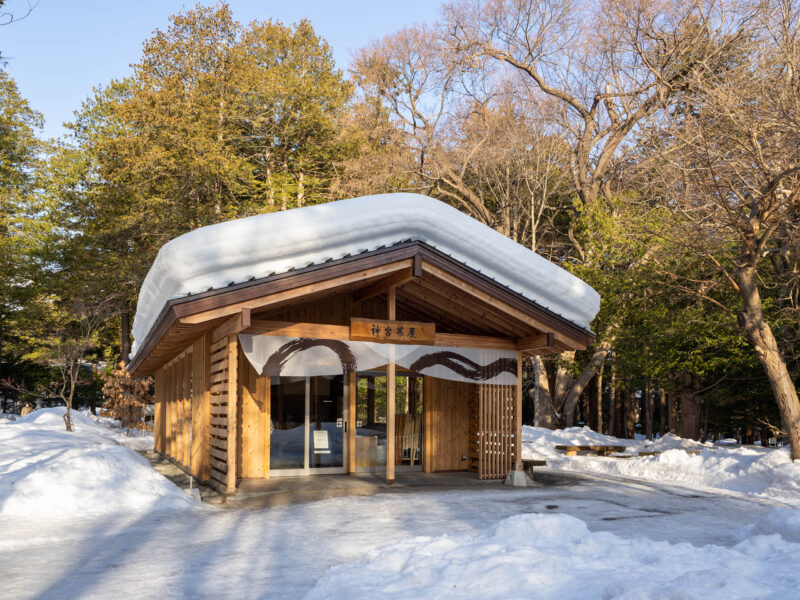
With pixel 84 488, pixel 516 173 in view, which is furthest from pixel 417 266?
pixel 516 173

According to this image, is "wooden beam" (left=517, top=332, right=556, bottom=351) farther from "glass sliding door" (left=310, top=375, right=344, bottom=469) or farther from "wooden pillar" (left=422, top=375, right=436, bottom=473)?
"glass sliding door" (left=310, top=375, right=344, bottom=469)

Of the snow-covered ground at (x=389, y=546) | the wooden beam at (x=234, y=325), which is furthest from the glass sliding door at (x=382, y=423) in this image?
the wooden beam at (x=234, y=325)

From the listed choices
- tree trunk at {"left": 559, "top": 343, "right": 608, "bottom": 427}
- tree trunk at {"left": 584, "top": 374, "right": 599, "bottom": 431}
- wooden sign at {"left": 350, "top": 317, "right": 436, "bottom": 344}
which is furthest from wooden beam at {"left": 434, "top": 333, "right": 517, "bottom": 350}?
tree trunk at {"left": 584, "top": 374, "right": 599, "bottom": 431}

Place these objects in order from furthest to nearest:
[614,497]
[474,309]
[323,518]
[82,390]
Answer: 1. [82,390]
2. [474,309]
3. [614,497]
4. [323,518]

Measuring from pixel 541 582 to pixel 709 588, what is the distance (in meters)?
1.10

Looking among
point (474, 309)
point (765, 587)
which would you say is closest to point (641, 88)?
point (474, 309)

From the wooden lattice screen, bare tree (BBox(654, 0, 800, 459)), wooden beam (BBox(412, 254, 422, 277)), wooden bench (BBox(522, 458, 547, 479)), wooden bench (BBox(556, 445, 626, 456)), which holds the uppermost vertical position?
bare tree (BBox(654, 0, 800, 459))

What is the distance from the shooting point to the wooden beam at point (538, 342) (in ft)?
37.1

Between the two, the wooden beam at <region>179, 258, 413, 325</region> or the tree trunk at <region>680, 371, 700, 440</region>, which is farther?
the tree trunk at <region>680, 371, 700, 440</region>

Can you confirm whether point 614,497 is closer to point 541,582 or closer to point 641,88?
point 541,582

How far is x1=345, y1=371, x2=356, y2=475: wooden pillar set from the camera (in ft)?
42.0

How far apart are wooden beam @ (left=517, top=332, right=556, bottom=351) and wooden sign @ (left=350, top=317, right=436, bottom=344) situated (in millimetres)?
1702

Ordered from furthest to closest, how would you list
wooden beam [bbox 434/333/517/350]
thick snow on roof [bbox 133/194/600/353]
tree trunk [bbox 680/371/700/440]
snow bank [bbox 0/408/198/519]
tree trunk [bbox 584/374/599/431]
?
tree trunk [bbox 584/374/599/431] → tree trunk [bbox 680/371/700/440] → wooden beam [bbox 434/333/517/350] → thick snow on roof [bbox 133/194/600/353] → snow bank [bbox 0/408/198/519]

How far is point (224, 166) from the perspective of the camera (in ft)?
90.1
